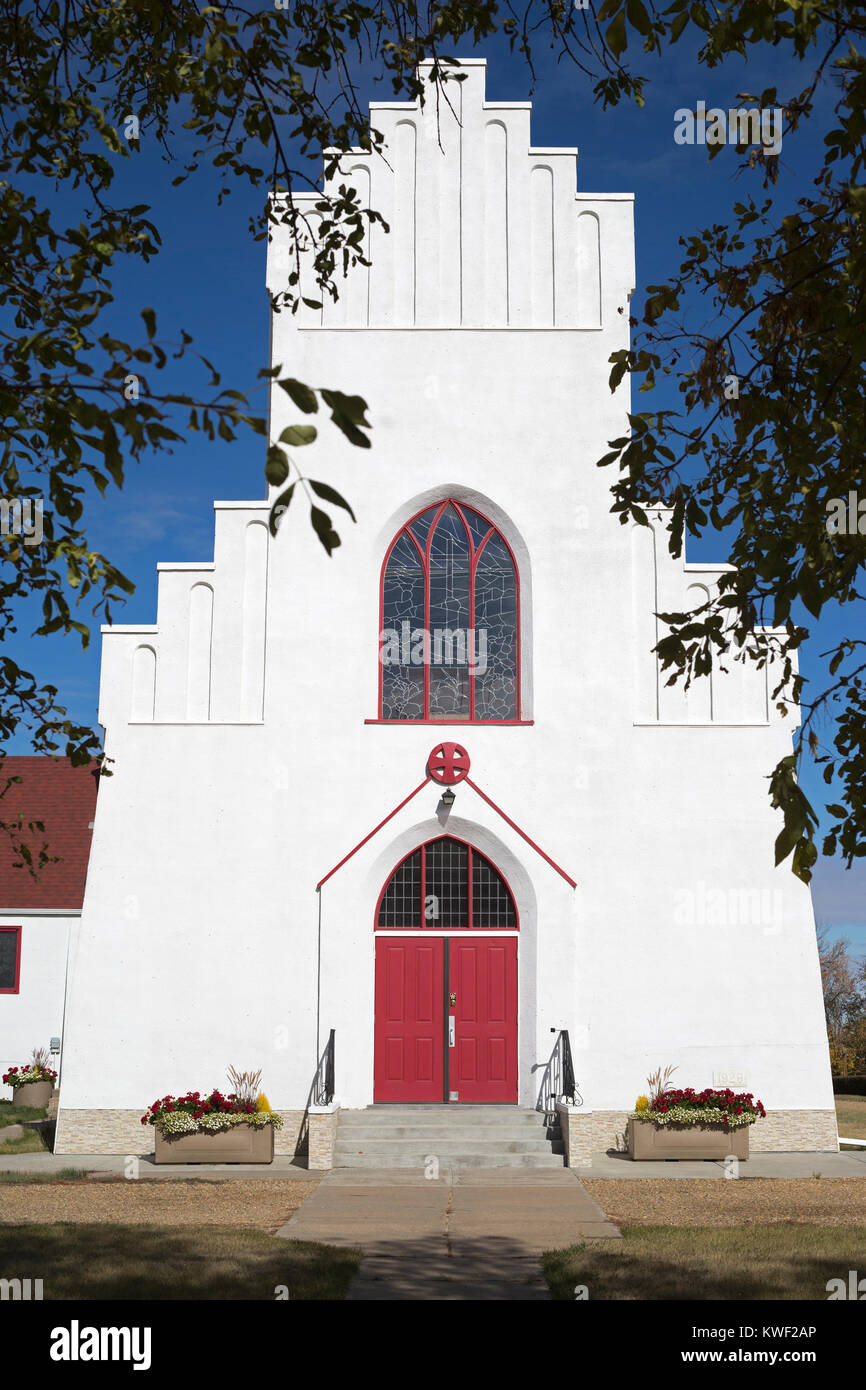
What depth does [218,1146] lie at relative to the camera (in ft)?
55.3

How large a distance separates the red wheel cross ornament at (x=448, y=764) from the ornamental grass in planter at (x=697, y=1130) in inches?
206

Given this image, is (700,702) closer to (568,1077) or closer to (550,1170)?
(568,1077)

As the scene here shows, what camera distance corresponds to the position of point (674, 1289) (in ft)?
29.5

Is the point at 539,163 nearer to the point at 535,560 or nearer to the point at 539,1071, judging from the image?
the point at 535,560

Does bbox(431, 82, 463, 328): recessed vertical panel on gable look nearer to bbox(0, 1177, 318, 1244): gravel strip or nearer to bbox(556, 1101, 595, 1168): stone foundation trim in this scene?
bbox(556, 1101, 595, 1168): stone foundation trim

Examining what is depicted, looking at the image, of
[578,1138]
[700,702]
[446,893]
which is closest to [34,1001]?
[446,893]

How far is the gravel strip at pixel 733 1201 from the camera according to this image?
41.4ft

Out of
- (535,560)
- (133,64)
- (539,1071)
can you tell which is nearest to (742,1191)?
(539,1071)

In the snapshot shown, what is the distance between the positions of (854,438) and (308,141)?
4.29m

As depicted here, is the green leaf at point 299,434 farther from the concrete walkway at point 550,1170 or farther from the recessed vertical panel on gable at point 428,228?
the recessed vertical panel on gable at point 428,228

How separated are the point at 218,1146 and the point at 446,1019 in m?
3.58

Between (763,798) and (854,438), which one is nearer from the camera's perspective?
(854,438)

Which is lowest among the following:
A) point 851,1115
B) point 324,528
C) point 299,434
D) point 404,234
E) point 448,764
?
point 851,1115

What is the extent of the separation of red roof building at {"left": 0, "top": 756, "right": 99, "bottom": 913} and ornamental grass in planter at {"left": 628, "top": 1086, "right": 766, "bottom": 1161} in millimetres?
14824
